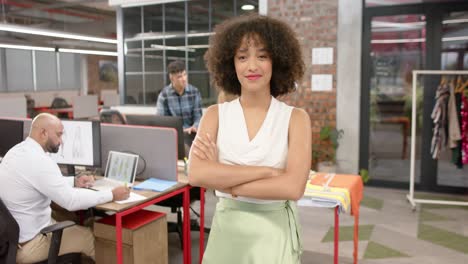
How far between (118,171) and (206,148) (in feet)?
5.21

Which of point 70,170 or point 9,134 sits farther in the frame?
point 9,134

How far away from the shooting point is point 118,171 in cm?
277

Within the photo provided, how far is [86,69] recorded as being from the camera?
14.7m

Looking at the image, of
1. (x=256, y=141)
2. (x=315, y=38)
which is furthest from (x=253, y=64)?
(x=315, y=38)

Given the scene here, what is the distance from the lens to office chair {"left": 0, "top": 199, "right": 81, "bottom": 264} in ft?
6.32

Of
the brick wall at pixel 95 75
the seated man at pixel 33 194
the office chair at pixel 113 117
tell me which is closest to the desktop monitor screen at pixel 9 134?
the seated man at pixel 33 194

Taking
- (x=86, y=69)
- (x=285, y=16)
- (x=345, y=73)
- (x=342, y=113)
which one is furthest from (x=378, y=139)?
(x=86, y=69)

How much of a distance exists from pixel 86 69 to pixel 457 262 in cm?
1392

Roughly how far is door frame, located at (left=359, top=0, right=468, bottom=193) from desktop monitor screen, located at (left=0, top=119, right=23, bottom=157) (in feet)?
13.0

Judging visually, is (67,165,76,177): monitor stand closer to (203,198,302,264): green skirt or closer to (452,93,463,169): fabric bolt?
(203,198,302,264): green skirt

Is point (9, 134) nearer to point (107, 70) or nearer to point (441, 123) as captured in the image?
point (441, 123)

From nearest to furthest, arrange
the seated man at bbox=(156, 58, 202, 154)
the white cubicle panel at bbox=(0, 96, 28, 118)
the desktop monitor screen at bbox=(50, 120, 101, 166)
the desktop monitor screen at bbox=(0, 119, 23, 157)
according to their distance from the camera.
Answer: the desktop monitor screen at bbox=(50, 120, 101, 166)
the desktop monitor screen at bbox=(0, 119, 23, 157)
the seated man at bbox=(156, 58, 202, 154)
the white cubicle panel at bbox=(0, 96, 28, 118)

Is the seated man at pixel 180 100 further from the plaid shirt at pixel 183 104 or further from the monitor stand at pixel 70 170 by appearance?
the monitor stand at pixel 70 170

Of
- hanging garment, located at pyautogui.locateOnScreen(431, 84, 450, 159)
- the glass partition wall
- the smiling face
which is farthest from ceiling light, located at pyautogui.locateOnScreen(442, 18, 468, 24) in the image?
the smiling face
